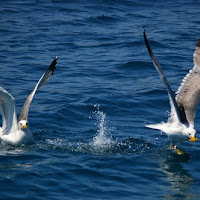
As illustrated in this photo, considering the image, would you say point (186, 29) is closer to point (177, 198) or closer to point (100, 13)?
point (100, 13)

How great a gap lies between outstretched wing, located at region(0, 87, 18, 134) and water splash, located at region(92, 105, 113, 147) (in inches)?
66.5

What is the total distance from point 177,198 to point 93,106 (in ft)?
15.2

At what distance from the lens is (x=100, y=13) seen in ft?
66.1

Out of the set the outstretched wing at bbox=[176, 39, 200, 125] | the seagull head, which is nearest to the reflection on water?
the outstretched wing at bbox=[176, 39, 200, 125]

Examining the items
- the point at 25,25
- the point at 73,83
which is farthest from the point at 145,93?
the point at 25,25

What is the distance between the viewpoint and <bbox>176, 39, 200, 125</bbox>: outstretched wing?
8.65m

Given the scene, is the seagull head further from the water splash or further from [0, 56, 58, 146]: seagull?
the water splash

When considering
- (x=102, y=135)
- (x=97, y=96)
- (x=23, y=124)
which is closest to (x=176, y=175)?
(x=102, y=135)

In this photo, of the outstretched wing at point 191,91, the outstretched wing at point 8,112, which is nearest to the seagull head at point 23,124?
the outstretched wing at point 8,112

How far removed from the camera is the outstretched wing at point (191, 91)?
8.65 metres

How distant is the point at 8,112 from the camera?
8.71 meters

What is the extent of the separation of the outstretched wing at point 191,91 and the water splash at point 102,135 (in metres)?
1.68

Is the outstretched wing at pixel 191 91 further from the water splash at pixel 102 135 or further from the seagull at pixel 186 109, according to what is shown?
the water splash at pixel 102 135

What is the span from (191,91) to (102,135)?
2.09 metres
